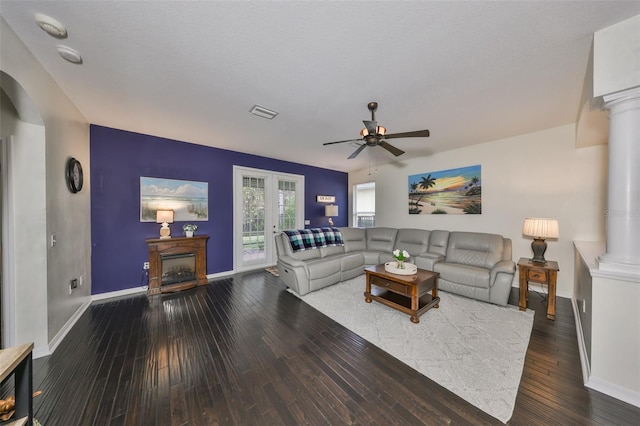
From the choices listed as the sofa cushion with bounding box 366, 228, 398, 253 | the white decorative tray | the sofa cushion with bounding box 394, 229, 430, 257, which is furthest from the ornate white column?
the sofa cushion with bounding box 366, 228, 398, 253

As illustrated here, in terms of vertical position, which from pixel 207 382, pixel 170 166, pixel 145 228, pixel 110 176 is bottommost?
pixel 207 382

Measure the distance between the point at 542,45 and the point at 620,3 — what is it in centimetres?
36

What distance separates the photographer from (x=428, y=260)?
12.5ft

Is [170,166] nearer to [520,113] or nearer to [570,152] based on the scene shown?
[520,113]

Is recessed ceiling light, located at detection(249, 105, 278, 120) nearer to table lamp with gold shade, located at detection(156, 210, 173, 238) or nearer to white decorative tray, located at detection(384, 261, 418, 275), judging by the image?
table lamp with gold shade, located at detection(156, 210, 173, 238)

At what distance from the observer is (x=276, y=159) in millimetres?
5270

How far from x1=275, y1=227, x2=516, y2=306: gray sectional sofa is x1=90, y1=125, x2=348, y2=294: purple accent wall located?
148 cm

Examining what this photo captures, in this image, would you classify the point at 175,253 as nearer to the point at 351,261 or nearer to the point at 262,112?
the point at 262,112

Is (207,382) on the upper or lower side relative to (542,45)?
lower

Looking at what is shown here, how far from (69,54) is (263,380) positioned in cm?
317

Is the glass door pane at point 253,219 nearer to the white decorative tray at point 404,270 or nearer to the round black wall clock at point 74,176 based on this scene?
the round black wall clock at point 74,176

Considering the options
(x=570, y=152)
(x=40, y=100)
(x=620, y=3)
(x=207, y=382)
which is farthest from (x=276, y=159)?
(x=570, y=152)

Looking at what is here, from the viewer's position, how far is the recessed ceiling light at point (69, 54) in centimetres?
172

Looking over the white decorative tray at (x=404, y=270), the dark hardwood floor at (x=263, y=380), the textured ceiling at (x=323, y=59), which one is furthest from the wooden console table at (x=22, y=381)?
the white decorative tray at (x=404, y=270)
